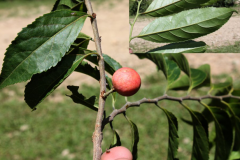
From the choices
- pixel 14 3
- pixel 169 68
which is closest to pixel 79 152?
pixel 169 68

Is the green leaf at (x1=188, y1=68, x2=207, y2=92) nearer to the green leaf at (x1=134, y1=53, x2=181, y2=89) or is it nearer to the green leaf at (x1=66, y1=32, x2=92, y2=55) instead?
the green leaf at (x1=134, y1=53, x2=181, y2=89)

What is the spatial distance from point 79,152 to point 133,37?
281 cm

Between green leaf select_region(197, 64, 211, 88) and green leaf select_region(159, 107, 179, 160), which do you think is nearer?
green leaf select_region(159, 107, 179, 160)

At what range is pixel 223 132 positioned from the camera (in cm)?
103

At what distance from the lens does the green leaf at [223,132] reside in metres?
1.02

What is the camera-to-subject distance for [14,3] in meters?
11.3

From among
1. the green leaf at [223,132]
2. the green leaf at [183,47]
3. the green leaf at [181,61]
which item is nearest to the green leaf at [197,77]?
the green leaf at [181,61]

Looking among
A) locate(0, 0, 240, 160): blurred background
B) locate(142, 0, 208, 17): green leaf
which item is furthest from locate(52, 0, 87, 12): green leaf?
locate(0, 0, 240, 160): blurred background

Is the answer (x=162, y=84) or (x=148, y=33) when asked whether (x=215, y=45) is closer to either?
(x=148, y=33)

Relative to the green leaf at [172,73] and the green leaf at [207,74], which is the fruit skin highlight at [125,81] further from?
the green leaf at [207,74]

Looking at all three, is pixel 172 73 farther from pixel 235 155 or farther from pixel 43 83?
pixel 43 83

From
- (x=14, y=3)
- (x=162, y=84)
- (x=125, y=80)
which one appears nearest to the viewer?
(x=125, y=80)

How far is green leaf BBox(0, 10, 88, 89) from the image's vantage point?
0.63 meters

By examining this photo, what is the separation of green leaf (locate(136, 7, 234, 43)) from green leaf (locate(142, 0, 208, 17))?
0.01 metres
